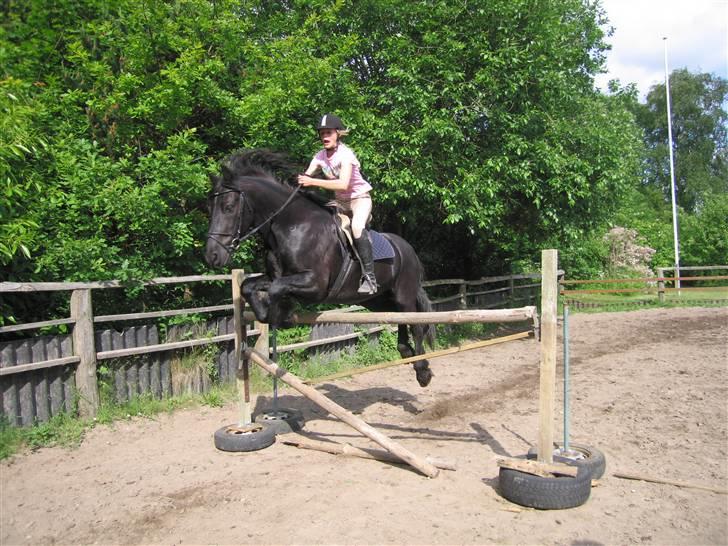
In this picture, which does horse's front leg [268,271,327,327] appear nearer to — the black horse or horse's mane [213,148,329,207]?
the black horse

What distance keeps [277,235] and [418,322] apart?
58.4 inches

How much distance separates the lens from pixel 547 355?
13.1ft

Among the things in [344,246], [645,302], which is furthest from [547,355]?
[645,302]

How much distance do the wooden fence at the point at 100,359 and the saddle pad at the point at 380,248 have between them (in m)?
2.90

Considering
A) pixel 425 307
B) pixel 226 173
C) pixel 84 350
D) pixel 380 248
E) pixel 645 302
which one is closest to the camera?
pixel 226 173

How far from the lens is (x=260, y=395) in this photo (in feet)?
25.1

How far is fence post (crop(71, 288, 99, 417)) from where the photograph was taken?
5.89m

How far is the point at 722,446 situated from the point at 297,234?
4521 millimetres

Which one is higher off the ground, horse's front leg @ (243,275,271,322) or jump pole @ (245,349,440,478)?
horse's front leg @ (243,275,271,322)

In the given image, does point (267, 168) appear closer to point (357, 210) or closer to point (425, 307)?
point (357, 210)

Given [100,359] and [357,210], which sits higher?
[357,210]

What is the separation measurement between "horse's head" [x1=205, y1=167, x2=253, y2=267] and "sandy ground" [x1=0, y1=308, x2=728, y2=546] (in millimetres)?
1932

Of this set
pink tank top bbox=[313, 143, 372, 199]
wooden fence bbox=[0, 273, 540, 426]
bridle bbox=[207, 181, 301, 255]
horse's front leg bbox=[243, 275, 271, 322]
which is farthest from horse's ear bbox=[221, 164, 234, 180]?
wooden fence bbox=[0, 273, 540, 426]

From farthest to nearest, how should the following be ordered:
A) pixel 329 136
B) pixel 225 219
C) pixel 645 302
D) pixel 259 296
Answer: pixel 645 302 → pixel 329 136 → pixel 259 296 → pixel 225 219
